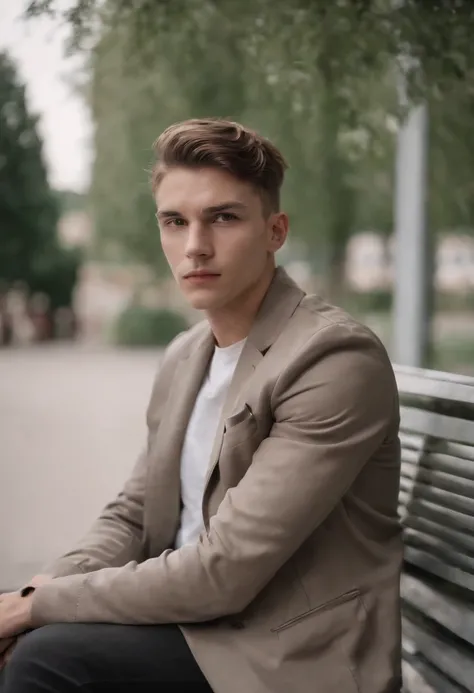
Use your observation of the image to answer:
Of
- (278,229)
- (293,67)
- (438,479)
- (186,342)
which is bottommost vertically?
(438,479)

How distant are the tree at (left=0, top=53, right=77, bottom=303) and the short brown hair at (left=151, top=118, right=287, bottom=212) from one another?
1.30m

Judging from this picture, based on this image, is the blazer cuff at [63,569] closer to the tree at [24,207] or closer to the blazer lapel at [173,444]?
the blazer lapel at [173,444]

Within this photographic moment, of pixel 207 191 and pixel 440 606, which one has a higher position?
pixel 207 191

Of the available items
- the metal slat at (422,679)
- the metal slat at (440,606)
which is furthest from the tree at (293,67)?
the metal slat at (422,679)

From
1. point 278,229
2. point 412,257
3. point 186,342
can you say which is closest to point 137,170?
point 412,257

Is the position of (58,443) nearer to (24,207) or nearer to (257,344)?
(24,207)

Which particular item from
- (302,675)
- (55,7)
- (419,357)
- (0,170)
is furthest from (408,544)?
(419,357)

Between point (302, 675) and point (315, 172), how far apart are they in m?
4.06

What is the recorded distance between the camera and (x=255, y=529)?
1379 millimetres

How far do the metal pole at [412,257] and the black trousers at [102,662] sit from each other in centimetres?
269

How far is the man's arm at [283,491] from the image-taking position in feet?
4.52

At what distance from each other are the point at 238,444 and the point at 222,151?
0.52 m

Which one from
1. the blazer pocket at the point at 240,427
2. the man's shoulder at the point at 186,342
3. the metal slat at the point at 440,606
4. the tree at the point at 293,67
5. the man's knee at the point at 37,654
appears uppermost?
the tree at the point at 293,67

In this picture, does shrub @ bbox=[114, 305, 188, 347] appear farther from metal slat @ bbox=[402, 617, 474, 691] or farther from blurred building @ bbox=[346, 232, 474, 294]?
metal slat @ bbox=[402, 617, 474, 691]
